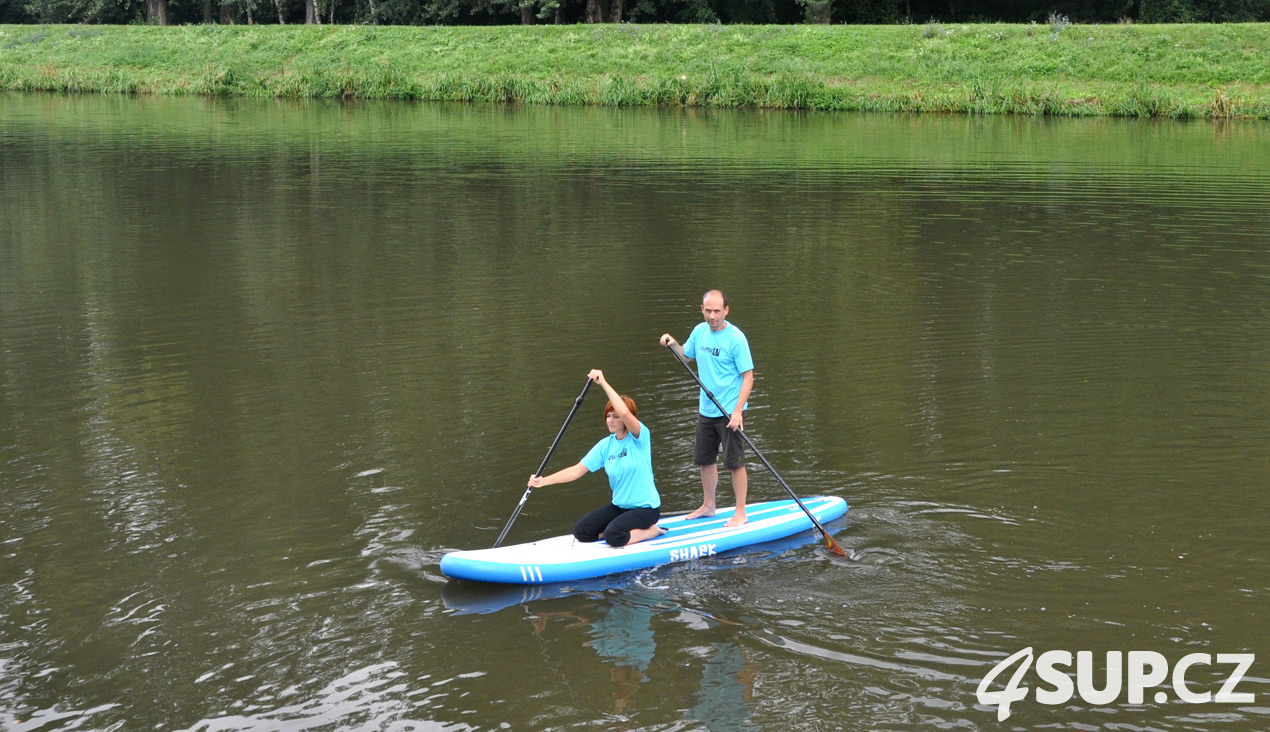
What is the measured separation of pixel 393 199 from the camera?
2333 centimetres

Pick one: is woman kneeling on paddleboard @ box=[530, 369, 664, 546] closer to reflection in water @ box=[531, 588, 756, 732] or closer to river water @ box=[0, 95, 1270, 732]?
river water @ box=[0, 95, 1270, 732]

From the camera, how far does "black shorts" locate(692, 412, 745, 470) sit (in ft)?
29.6

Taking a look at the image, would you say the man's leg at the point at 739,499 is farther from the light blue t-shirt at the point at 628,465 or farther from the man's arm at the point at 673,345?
the man's arm at the point at 673,345

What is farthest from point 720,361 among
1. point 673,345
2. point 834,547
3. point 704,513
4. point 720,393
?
point 834,547

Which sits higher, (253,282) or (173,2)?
(173,2)

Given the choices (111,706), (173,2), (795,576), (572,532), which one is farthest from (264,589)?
(173,2)

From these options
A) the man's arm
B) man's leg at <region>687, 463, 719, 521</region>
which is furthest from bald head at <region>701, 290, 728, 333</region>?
man's leg at <region>687, 463, 719, 521</region>

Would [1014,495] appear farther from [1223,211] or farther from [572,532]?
[1223,211]

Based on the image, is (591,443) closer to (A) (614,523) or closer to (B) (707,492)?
(B) (707,492)

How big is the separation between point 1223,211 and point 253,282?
1702 cm

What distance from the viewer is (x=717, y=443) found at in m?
9.15

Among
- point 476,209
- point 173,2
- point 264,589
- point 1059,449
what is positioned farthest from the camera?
point 173,2

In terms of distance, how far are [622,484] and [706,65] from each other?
40.7m

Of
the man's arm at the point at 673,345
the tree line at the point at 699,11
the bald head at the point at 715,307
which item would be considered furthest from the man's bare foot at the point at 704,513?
the tree line at the point at 699,11
